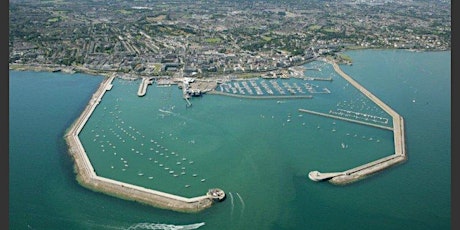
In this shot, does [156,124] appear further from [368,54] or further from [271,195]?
[368,54]

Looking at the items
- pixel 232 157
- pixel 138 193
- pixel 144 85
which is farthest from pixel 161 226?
pixel 144 85

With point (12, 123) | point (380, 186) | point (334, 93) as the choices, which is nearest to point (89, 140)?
point (12, 123)

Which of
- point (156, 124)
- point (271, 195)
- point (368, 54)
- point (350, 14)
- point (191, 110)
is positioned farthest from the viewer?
point (350, 14)

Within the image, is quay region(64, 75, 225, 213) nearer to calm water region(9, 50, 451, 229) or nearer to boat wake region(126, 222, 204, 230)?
calm water region(9, 50, 451, 229)

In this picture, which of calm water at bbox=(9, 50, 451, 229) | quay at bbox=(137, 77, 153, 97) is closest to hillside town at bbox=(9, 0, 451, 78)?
quay at bbox=(137, 77, 153, 97)

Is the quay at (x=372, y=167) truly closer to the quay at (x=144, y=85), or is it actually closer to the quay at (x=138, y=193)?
the quay at (x=138, y=193)
